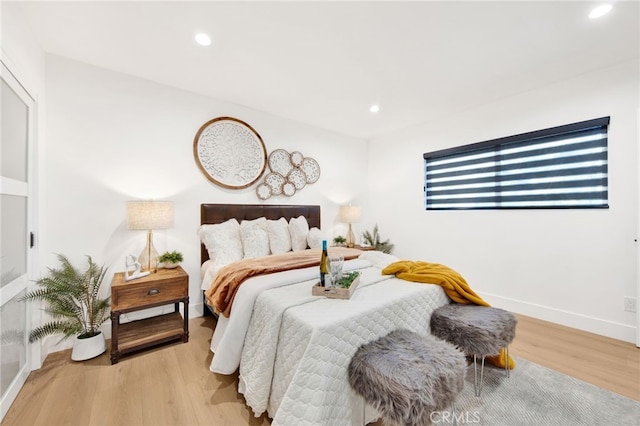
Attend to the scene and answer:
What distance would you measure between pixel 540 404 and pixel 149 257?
328cm

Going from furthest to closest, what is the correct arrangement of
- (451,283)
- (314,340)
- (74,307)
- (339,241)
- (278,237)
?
(339,241), (278,237), (74,307), (451,283), (314,340)

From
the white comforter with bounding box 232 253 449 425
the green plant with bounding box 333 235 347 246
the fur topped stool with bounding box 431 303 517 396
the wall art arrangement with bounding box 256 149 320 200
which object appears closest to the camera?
the white comforter with bounding box 232 253 449 425

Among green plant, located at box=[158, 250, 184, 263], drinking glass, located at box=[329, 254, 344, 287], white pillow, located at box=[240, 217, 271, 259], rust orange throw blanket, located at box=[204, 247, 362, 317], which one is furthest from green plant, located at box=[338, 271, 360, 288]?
green plant, located at box=[158, 250, 184, 263]

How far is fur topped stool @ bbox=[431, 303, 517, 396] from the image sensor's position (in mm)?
1587

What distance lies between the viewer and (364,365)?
122cm

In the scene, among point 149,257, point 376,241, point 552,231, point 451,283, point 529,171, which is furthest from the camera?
point 376,241

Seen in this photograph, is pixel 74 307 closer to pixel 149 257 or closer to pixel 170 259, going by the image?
pixel 149 257

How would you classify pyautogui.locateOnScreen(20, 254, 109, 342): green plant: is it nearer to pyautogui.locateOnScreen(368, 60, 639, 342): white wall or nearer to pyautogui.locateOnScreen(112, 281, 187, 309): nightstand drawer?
pyautogui.locateOnScreen(112, 281, 187, 309): nightstand drawer

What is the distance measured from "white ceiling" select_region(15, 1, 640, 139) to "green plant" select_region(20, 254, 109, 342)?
6.14ft

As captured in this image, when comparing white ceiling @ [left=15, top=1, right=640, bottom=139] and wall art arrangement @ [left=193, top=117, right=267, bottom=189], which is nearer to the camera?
white ceiling @ [left=15, top=1, right=640, bottom=139]

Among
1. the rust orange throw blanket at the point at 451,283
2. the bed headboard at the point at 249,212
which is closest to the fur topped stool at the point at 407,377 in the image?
the rust orange throw blanket at the point at 451,283

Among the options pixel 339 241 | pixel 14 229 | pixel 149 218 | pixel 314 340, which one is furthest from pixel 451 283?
pixel 14 229

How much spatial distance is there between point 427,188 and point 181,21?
355cm

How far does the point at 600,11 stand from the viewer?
179 cm
